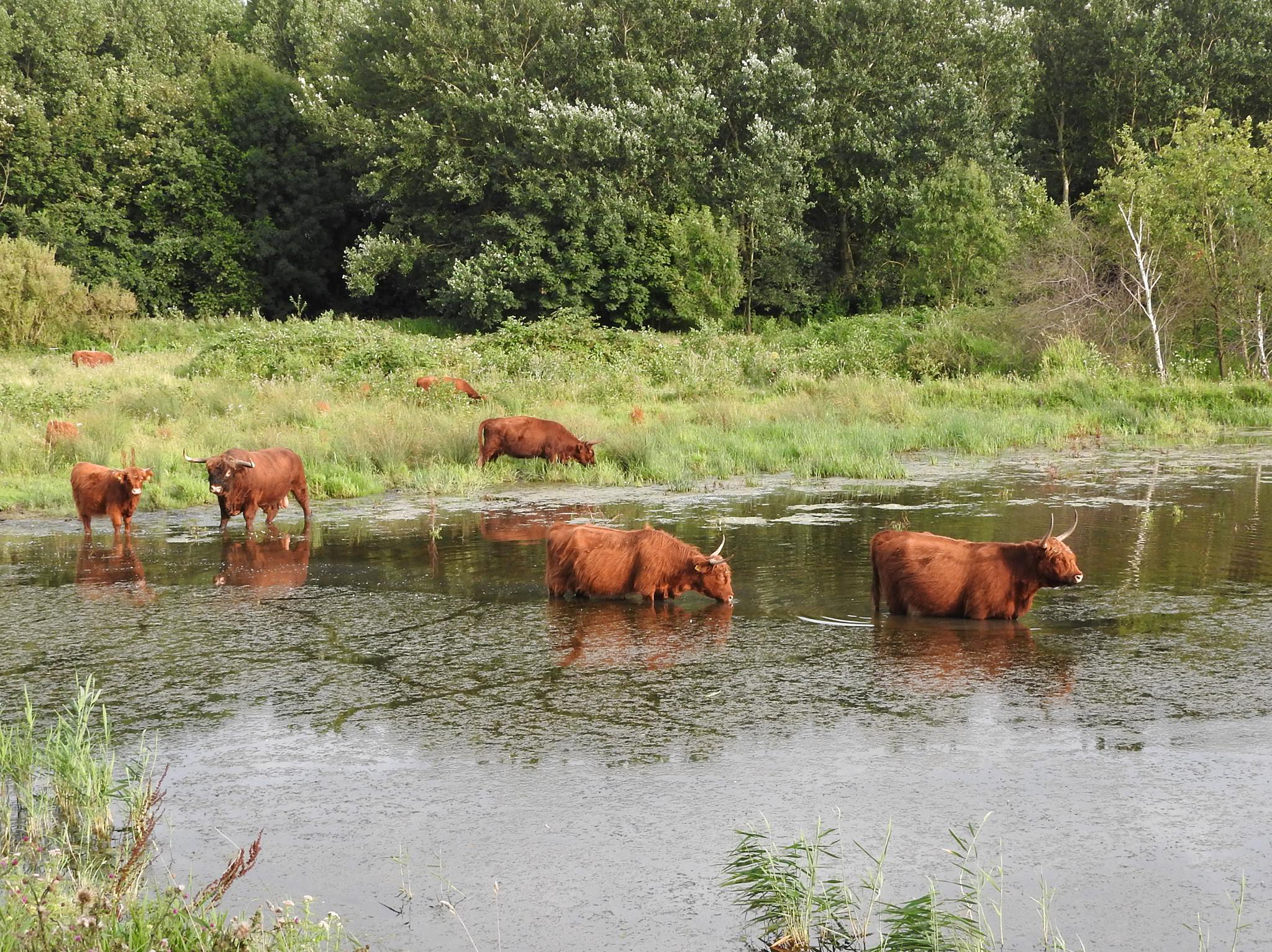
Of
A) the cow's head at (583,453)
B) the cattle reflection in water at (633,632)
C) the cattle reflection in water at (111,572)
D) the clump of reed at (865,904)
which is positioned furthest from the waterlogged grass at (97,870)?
the cow's head at (583,453)

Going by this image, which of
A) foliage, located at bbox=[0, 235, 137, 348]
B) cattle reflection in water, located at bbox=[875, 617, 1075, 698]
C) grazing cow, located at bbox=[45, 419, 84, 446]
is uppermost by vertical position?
foliage, located at bbox=[0, 235, 137, 348]

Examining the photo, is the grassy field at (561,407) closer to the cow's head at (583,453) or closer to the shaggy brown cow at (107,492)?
the cow's head at (583,453)

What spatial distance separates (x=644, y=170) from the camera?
156 ft

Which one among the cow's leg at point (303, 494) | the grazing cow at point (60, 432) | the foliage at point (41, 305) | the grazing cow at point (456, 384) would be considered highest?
the foliage at point (41, 305)

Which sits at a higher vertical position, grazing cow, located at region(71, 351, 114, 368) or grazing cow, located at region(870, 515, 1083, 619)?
grazing cow, located at region(71, 351, 114, 368)

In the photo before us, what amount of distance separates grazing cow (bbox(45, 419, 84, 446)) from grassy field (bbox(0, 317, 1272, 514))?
0.15 meters

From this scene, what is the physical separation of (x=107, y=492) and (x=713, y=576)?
6.95 m

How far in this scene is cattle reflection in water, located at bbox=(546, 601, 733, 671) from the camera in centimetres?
803

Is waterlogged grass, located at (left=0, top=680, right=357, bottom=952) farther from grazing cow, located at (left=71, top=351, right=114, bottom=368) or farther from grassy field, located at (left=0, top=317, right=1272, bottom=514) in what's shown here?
grazing cow, located at (left=71, top=351, right=114, bottom=368)

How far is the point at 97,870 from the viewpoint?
477 centimetres

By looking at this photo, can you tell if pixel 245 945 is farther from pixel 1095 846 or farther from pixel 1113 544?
pixel 1113 544

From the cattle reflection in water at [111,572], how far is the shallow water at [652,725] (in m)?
0.05

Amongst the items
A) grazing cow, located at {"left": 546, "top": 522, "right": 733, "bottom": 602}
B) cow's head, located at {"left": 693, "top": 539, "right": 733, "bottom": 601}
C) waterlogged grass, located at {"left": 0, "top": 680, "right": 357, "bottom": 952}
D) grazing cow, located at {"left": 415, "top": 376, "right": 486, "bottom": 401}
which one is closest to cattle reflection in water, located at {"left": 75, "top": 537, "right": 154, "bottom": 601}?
grazing cow, located at {"left": 546, "top": 522, "right": 733, "bottom": 602}

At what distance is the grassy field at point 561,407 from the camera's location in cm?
1742
